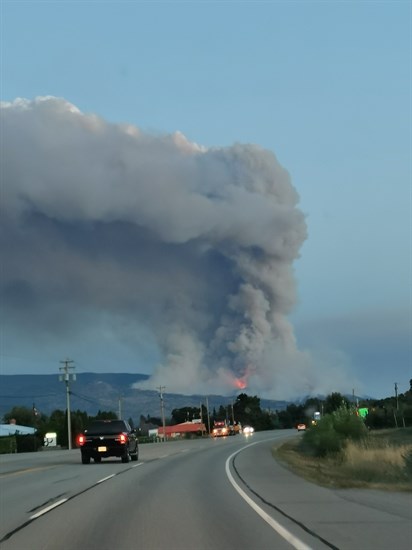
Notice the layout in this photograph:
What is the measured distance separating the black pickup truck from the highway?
11.5m

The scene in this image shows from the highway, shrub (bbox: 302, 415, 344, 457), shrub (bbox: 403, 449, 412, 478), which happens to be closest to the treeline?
shrub (bbox: 302, 415, 344, 457)

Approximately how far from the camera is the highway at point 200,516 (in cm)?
1120

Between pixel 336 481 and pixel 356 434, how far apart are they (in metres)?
24.2

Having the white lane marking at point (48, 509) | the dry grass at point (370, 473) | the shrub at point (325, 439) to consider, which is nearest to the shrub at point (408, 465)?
the dry grass at point (370, 473)

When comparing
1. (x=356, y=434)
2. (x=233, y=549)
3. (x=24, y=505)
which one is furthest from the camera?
(x=356, y=434)

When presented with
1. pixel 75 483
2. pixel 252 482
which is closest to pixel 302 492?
pixel 252 482

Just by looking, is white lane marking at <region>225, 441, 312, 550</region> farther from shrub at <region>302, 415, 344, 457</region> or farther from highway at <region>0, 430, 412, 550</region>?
shrub at <region>302, 415, 344, 457</region>

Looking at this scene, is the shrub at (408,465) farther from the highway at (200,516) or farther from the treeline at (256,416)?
the treeline at (256,416)

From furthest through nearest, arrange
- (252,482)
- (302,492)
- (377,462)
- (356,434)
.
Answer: (356,434) → (377,462) → (252,482) → (302,492)

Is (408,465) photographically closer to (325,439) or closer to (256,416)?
(325,439)

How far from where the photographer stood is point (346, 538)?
1129 cm

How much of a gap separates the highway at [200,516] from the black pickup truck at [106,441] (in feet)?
37.6

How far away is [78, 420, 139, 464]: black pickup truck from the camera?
35125 mm

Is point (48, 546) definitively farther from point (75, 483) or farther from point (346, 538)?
point (75, 483)
